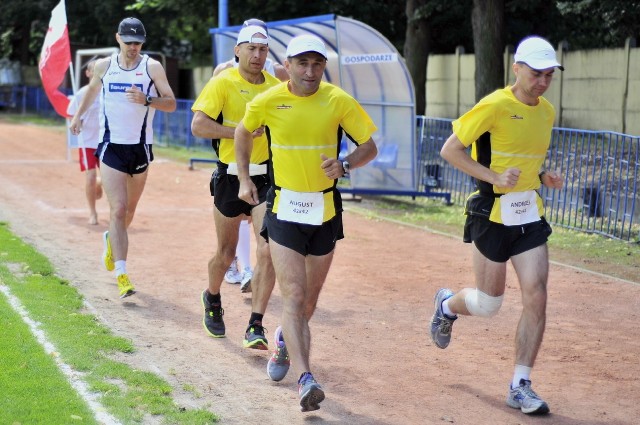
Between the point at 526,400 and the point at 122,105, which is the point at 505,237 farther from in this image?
the point at 122,105

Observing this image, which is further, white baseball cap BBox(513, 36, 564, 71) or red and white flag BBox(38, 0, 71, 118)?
red and white flag BBox(38, 0, 71, 118)

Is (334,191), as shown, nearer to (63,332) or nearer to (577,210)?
(63,332)

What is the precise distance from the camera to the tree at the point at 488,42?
22.3 m

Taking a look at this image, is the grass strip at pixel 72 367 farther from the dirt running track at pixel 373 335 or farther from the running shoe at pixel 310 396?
the running shoe at pixel 310 396

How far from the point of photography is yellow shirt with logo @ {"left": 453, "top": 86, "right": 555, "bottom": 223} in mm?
6223

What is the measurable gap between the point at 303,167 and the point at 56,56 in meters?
7.84

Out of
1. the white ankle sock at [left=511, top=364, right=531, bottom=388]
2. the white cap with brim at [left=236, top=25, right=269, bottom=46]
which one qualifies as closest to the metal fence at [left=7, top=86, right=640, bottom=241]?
the white cap with brim at [left=236, top=25, right=269, bottom=46]

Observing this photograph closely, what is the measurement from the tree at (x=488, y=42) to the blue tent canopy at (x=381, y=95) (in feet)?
19.5

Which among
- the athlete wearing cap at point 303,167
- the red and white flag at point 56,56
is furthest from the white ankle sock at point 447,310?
the red and white flag at point 56,56

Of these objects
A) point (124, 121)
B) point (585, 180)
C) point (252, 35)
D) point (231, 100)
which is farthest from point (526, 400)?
point (585, 180)

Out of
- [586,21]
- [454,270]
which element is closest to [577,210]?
[454,270]

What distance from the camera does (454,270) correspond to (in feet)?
36.4

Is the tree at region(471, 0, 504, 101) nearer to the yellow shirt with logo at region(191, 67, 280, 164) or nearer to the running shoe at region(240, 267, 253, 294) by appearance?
the running shoe at region(240, 267, 253, 294)

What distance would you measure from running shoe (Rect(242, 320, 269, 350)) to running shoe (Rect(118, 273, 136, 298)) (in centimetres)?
186
